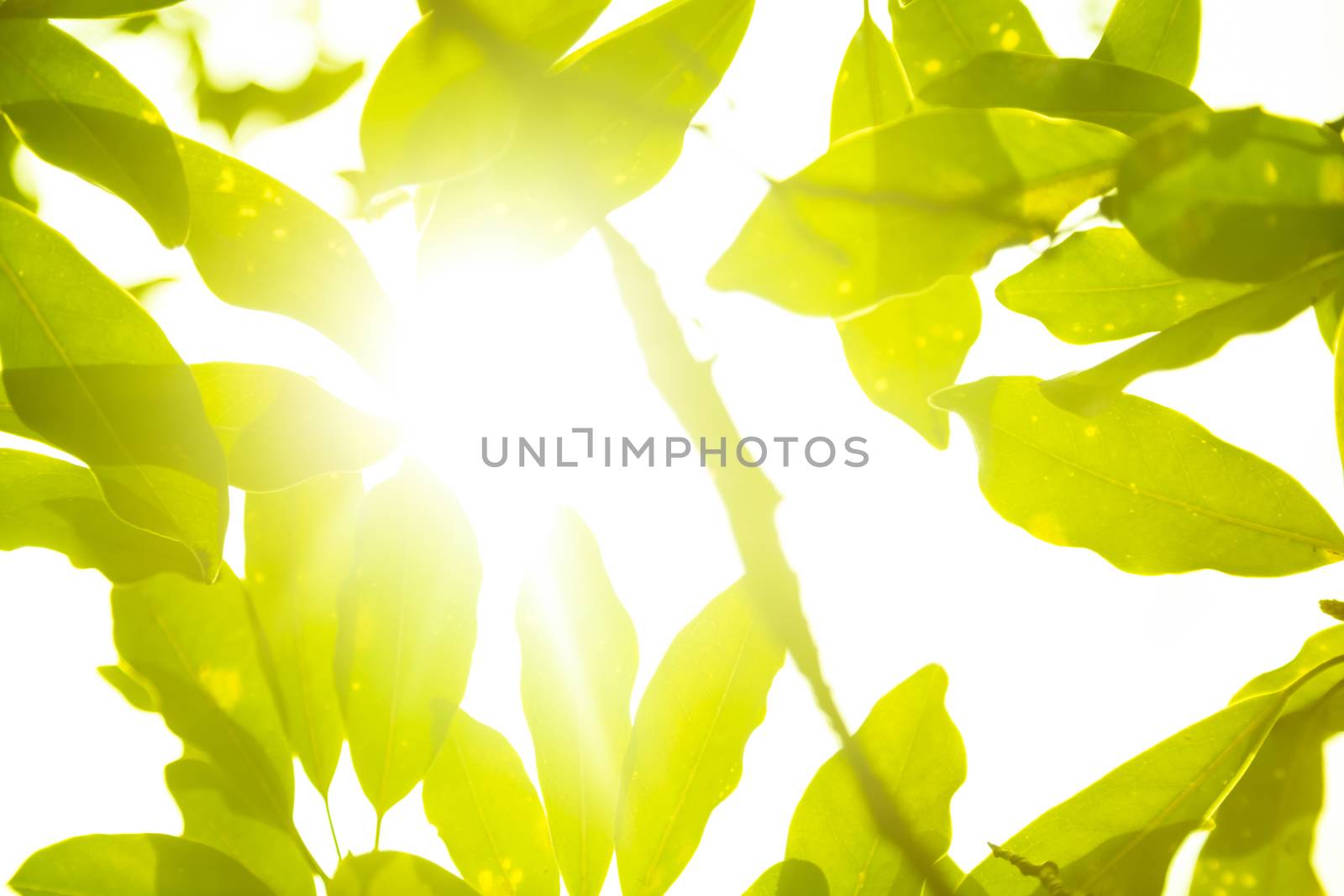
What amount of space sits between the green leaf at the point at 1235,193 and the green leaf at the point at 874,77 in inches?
5.5

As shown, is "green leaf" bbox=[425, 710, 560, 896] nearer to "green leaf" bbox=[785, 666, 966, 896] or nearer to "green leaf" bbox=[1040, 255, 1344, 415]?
"green leaf" bbox=[785, 666, 966, 896]

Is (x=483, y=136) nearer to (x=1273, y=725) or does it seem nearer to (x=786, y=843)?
(x=786, y=843)

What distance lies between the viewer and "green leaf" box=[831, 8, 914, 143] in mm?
439

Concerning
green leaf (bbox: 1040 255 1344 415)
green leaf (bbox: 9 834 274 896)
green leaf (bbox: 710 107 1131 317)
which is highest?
green leaf (bbox: 710 107 1131 317)

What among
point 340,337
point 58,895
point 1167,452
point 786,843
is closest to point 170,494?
point 340,337

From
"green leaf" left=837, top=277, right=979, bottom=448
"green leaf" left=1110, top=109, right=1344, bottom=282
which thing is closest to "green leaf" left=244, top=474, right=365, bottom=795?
"green leaf" left=837, top=277, right=979, bottom=448

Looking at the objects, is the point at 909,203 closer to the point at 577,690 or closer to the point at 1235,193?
the point at 1235,193

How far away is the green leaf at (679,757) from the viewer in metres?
0.43

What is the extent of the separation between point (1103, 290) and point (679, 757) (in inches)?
11.7

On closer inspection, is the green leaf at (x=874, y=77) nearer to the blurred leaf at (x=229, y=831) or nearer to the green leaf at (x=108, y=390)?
the green leaf at (x=108, y=390)

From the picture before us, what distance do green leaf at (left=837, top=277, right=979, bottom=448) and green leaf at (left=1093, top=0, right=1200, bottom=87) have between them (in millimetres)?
159

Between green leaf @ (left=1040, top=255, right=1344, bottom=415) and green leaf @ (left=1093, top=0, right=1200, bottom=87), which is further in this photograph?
green leaf @ (left=1093, top=0, right=1200, bottom=87)

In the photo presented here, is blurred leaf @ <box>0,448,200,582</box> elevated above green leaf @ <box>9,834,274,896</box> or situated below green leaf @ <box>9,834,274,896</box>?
above

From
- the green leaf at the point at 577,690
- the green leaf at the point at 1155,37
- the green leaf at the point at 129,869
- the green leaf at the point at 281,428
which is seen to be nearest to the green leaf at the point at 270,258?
the green leaf at the point at 281,428
